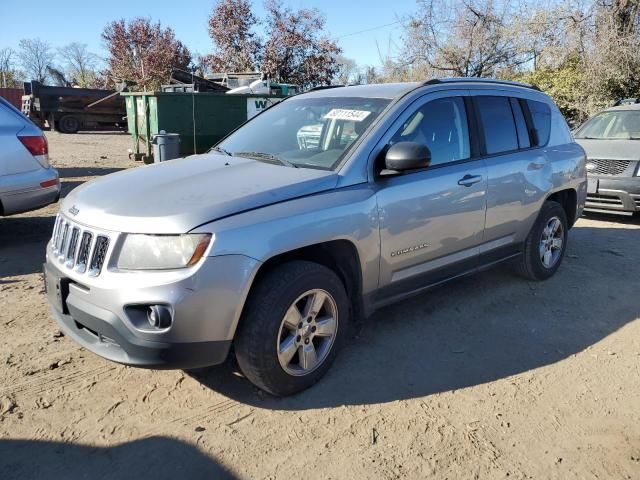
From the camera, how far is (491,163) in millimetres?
4387

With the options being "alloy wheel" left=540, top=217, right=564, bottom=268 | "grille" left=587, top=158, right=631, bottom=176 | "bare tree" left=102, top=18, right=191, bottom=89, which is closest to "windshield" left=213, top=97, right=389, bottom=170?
"alloy wheel" left=540, top=217, right=564, bottom=268

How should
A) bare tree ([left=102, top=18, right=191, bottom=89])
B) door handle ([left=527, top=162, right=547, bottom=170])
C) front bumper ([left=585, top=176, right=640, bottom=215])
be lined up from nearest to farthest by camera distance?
door handle ([left=527, top=162, right=547, bottom=170]), front bumper ([left=585, top=176, right=640, bottom=215]), bare tree ([left=102, top=18, right=191, bottom=89])

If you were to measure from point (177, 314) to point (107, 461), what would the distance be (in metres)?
0.78

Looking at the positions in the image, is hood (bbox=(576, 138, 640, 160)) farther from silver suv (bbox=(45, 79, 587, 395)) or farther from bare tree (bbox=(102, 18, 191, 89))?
bare tree (bbox=(102, 18, 191, 89))

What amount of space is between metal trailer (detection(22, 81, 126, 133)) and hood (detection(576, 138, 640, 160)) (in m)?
18.9

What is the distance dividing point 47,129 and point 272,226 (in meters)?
25.1

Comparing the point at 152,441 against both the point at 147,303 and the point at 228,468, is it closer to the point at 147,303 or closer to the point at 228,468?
the point at 228,468

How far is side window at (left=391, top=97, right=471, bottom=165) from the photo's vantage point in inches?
152

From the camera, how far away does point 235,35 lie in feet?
91.9

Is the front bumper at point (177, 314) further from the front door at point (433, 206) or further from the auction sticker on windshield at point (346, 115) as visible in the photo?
the auction sticker on windshield at point (346, 115)

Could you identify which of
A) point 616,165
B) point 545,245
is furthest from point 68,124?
point 545,245

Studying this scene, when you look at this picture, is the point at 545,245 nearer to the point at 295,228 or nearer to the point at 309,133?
the point at 309,133

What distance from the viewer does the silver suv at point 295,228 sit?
2777 millimetres

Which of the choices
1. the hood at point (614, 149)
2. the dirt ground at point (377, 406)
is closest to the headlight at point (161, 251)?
the dirt ground at point (377, 406)
